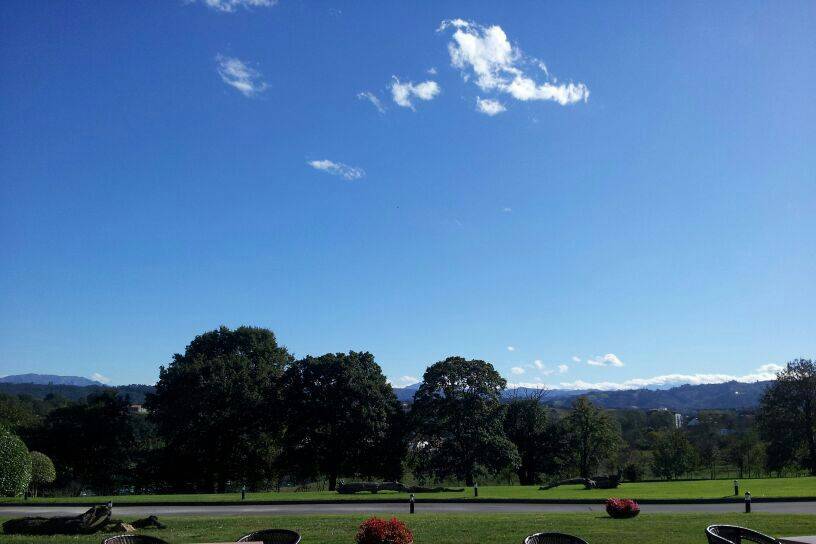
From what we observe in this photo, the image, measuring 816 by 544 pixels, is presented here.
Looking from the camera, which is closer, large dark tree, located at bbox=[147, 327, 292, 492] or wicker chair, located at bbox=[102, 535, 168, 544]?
wicker chair, located at bbox=[102, 535, 168, 544]

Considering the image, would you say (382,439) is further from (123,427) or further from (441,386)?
(123,427)

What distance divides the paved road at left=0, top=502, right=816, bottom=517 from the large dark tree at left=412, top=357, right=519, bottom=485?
17091 mm

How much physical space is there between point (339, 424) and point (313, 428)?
2.36 meters

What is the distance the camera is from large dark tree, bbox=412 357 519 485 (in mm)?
44188

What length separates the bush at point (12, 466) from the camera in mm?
21359

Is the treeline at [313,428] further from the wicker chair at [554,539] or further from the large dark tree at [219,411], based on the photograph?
the wicker chair at [554,539]

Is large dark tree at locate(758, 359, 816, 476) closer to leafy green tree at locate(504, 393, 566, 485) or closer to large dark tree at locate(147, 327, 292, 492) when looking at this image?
leafy green tree at locate(504, 393, 566, 485)

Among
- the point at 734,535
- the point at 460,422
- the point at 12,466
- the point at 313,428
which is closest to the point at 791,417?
the point at 460,422

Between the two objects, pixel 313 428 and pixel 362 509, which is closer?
pixel 362 509

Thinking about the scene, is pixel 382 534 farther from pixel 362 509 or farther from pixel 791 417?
pixel 791 417

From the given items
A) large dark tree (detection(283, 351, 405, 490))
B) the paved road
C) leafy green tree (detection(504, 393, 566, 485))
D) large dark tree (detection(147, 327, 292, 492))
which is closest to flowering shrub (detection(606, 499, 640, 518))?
the paved road

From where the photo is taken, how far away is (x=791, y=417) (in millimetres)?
56531

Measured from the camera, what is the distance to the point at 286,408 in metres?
47.0

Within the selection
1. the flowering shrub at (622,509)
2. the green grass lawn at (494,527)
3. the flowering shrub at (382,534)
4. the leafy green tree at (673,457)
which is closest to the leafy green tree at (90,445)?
the green grass lawn at (494,527)
